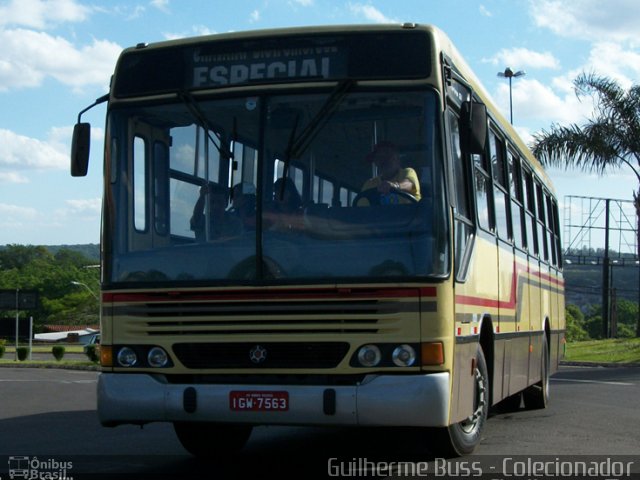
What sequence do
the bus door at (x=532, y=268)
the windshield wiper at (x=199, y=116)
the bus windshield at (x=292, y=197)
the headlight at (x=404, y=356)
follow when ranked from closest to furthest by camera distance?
the headlight at (x=404, y=356)
the bus windshield at (x=292, y=197)
the windshield wiper at (x=199, y=116)
the bus door at (x=532, y=268)

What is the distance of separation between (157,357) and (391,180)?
2.08 meters

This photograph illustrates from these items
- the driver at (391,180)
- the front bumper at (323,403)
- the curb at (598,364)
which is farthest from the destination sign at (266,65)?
the curb at (598,364)

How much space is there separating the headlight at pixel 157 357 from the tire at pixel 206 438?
154 centimetres

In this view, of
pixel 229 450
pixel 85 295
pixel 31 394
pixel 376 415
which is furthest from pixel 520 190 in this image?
pixel 85 295

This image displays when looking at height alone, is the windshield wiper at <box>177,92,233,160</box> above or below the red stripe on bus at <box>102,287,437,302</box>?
above

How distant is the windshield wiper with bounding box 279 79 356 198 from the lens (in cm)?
831

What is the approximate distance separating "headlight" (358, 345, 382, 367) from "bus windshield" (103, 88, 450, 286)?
1.52 ft

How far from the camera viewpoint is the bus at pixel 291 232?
791 centimetres

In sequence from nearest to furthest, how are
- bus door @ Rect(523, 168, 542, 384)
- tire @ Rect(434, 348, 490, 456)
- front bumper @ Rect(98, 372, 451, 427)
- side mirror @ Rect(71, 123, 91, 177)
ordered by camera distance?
front bumper @ Rect(98, 372, 451, 427) < tire @ Rect(434, 348, 490, 456) < side mirror @ Rect(71, 123, 91, 177) < bus door @ Rect(523, 168, 542, 384)

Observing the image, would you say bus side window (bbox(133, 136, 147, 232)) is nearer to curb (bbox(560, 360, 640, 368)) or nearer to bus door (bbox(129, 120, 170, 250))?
bus door (bbox(129, 120, 170, 250))

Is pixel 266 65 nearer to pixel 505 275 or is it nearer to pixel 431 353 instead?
pixel 431 353

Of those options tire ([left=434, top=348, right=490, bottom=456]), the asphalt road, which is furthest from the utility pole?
tire ([left=434, top=348, right=490, bottom=456])

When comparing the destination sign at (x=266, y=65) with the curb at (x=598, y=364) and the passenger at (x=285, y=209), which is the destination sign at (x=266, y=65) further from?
the curb at (x=598, y=364)

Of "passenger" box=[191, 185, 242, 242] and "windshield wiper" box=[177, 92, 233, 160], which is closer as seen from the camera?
"passenger" box=[191, 185, 242, 242]
